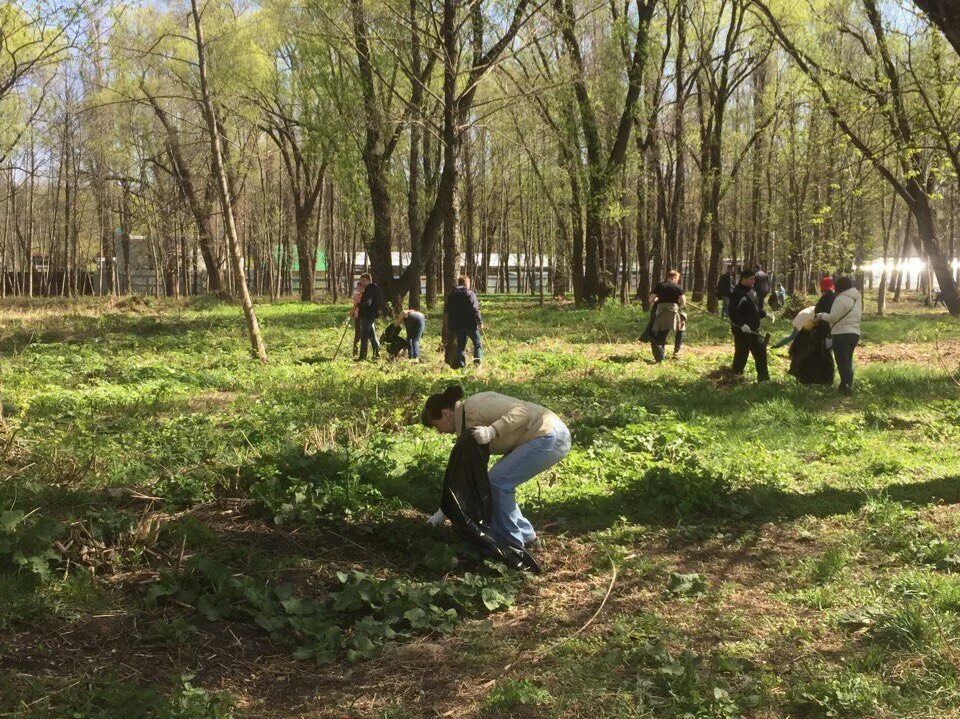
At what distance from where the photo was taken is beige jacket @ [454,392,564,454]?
18.4 ft

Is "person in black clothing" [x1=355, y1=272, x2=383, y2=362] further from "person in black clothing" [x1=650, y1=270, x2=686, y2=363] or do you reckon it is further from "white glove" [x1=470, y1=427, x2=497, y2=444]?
"white glove" [x1=470, y1=427, x2=497, y2=444]

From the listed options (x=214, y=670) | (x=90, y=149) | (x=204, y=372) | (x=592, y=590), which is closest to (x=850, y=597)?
(x=592, y=590)

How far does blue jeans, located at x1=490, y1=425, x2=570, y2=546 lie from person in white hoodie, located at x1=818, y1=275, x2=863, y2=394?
7165 mm

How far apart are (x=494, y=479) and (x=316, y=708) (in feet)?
7.19

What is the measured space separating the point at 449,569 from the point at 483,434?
0.95 metres

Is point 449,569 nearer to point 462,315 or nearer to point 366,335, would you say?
point 462,315

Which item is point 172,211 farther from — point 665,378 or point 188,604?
point 188,604

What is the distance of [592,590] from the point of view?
5.45m

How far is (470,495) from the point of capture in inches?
219

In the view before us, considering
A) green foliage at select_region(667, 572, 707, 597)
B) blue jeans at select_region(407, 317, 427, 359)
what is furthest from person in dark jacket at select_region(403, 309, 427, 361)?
green foliage at select_region(667, 572, 707, 597)

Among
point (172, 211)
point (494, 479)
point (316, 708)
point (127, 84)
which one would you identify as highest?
point (127, 84)

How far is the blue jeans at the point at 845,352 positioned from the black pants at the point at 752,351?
1049 mm

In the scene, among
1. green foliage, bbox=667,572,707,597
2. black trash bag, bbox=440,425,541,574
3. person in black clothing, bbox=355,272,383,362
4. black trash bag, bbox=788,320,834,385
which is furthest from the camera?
person in black clothing, bbox=355,272,383,362

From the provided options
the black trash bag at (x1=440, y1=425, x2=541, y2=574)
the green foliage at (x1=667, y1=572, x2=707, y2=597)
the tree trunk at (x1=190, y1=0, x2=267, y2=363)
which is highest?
the tree trunk at (x1=190, y1=0, x2=267, y2=363)
